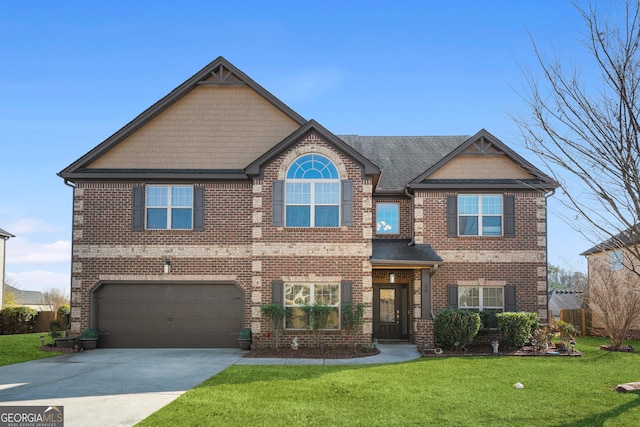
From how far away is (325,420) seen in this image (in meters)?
9.25

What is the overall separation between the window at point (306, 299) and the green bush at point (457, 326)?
3.19 metres

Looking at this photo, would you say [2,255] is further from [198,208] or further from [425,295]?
[425,295]

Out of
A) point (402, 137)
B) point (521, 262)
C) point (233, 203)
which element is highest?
point (402, 137)

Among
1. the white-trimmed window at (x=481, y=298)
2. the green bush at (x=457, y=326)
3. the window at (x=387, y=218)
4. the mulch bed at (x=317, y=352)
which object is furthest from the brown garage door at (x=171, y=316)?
the white-trimmed window at (x=481, y=298)

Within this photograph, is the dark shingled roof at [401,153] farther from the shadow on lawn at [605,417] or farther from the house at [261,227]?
the shadow on lawn at [605,417]

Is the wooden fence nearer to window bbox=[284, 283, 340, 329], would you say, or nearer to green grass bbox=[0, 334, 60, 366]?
window bbox=[284, 283, 340, 329]

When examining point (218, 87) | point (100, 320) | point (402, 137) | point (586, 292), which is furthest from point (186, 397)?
point (586, 292)

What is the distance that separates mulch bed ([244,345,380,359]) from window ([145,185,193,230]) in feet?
16.2

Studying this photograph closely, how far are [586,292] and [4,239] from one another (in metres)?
31.2

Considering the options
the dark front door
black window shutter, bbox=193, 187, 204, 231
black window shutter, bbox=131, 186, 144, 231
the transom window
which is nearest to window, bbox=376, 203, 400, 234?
the dark front door

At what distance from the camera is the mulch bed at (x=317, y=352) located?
16859 millimetres

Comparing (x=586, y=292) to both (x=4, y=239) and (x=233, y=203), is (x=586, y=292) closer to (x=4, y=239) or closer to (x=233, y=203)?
(x=233, y=203)

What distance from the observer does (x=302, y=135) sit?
1856cm

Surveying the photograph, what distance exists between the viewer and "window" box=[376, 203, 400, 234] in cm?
2106
